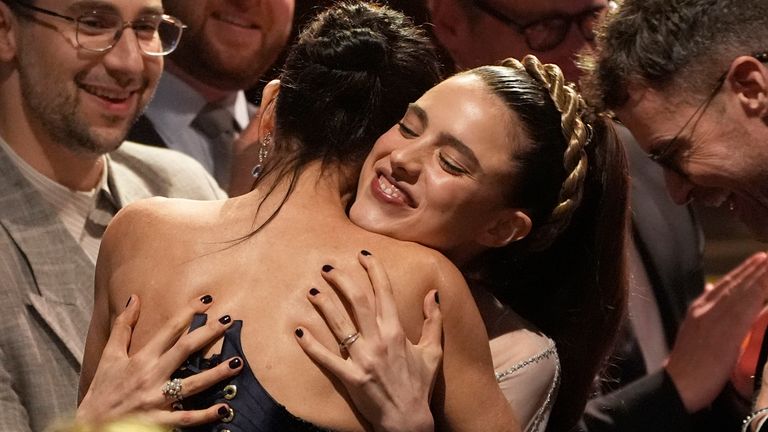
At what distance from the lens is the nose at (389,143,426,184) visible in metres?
2.22

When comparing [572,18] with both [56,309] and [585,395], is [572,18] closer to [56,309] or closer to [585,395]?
[585,395]

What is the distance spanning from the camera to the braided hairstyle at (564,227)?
232cm

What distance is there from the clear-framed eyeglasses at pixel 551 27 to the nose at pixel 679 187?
81 cm

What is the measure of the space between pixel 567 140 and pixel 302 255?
1.87ft

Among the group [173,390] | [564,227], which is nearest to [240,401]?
[173,390]

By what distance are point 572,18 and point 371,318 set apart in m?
1.64

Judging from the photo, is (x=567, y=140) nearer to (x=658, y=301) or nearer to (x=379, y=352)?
(x=379, y=352)

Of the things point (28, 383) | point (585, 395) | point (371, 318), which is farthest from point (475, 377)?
point (28, 383)

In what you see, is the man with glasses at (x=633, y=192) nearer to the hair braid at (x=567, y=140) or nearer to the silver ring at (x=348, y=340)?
the hair braid at (x=567, y=140)

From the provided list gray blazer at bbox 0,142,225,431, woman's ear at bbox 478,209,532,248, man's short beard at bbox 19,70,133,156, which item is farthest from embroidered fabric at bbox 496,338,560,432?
man's short beard at bbox 19,70,133,156

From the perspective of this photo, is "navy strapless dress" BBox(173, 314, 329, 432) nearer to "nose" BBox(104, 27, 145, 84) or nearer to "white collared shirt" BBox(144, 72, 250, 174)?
"nose" BBox(104, 27, 145, 84)

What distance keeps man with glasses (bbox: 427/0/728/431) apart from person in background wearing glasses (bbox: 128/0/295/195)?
1.84ft

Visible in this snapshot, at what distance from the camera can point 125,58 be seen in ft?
10.2

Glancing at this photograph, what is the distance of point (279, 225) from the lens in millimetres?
2168
